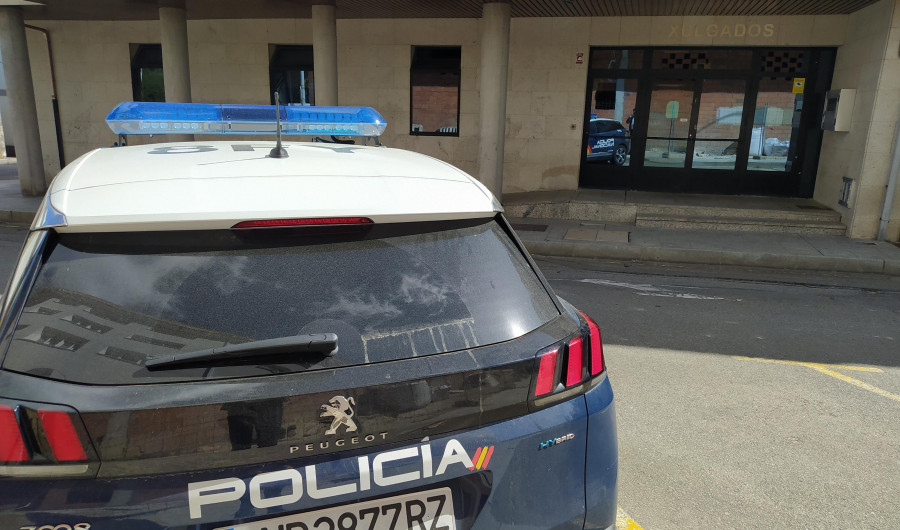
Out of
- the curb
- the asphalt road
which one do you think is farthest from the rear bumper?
the curb

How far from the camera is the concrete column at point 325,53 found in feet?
39.0

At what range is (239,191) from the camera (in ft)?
6.29

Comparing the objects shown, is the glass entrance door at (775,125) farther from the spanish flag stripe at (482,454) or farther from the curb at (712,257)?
the spanish flag stripe at (482,454)

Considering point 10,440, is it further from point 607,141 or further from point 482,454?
point 607,141

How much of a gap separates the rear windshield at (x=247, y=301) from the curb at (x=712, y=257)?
767 cm

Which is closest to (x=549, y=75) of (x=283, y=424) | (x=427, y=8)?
(x=427, y=8)

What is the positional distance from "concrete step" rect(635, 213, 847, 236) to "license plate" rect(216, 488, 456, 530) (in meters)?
10.2

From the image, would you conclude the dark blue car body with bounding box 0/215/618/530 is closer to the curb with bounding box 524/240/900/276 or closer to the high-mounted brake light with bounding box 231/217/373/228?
the high-mounted brake light with bounding box 231/217/373/228

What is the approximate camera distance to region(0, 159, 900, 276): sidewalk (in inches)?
352

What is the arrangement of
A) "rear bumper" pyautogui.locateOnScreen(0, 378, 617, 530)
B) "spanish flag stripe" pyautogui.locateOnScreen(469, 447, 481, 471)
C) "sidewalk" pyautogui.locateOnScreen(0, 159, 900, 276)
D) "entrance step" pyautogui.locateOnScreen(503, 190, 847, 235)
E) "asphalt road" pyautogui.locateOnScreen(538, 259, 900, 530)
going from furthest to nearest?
"entrance step" pyautogui.locateOnScreen(503, 190, 847, 235) < "sidewalk" pyautogui.locateOnScreen(0, 159, 900, 276) < "asphalt road" pyautogui.locateOnScreen(538, 259, 900, 530) < "spanish flag stripe" pyautogui.locateOnScreen(469, 447, 481, 471) < "rear bumper" pyautogui.locateOnScreen(0, 378, 617, 530)

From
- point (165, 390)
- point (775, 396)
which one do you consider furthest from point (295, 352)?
point (775, 396)

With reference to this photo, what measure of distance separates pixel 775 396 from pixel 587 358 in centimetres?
325

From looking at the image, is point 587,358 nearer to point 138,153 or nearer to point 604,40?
point 138,153

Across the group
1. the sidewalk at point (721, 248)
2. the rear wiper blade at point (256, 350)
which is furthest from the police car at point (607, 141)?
the rear wiper blade at point (256, 350)
